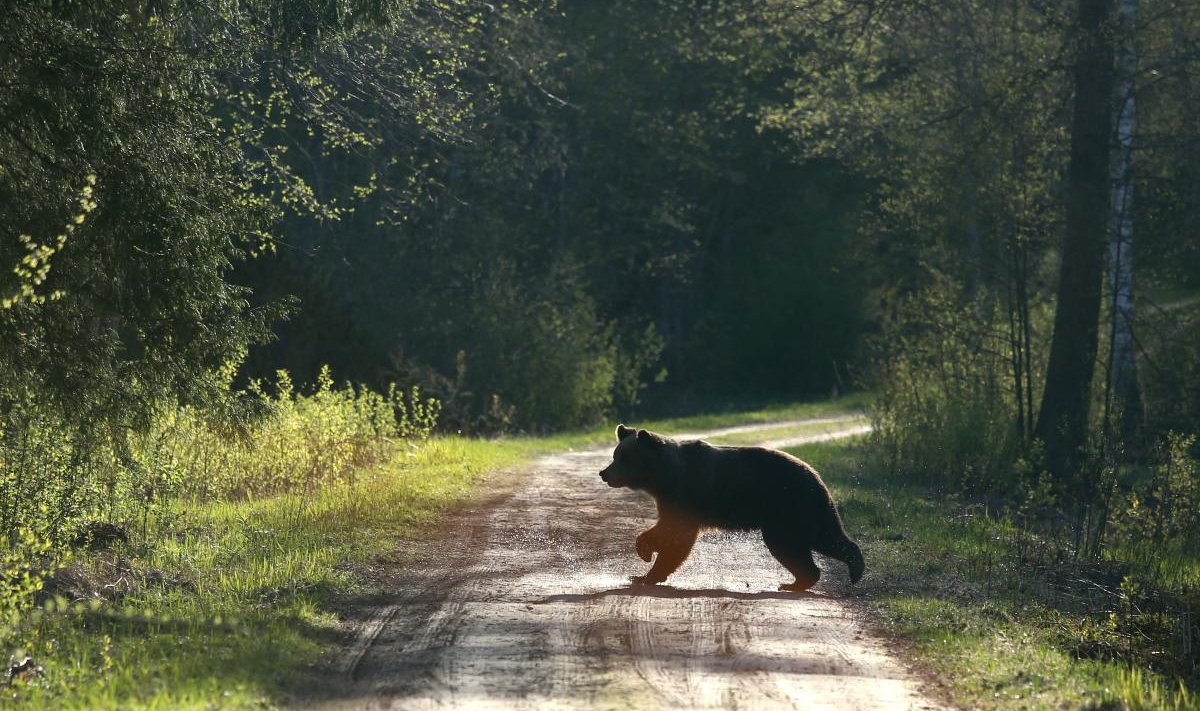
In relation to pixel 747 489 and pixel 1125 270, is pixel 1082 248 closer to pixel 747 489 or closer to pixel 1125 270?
pixel 1125 270

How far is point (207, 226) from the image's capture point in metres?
11.8

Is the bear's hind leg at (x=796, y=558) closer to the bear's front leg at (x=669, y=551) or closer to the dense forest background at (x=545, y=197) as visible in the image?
the bear's front leg at (x=669, y=551)

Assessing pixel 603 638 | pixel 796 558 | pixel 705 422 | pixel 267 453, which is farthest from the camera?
pixel 705 422

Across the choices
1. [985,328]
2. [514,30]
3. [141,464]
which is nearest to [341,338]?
[514,30]

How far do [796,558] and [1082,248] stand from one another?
10396 millimetres

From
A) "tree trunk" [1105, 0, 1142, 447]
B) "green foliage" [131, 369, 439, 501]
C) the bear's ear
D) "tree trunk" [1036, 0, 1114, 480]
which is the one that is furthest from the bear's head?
"tree trunk" [1105, 0, 1142, 447]

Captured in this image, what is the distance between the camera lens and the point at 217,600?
10.7m

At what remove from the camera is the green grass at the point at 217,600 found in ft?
26.2

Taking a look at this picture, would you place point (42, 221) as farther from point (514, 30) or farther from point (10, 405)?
point (514, 30)

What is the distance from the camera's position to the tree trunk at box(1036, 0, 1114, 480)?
65.9 feet

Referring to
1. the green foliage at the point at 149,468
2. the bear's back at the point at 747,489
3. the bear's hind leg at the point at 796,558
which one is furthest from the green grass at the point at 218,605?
the bear's hind leg at the point at 796,558

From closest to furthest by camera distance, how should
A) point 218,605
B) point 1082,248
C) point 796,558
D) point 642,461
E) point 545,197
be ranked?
point 218,605 < point 796,558 < point 642,461 < point 1082,248 < point 545,197

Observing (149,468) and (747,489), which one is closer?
(747,489)

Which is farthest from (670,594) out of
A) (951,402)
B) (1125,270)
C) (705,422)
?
(705,422)
